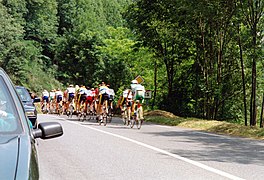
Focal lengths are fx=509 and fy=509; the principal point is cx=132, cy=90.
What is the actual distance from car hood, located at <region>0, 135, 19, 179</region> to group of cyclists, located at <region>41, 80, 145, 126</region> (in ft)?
49.2

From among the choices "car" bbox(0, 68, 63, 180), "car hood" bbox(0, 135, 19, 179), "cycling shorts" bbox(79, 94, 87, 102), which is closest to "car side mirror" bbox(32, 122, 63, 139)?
"car" bbox(0, 68, 63, 180)

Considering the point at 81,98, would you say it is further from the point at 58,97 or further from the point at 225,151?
the point at 225,151

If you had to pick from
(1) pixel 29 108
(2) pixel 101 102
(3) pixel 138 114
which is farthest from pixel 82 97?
(1) pixel 29 108

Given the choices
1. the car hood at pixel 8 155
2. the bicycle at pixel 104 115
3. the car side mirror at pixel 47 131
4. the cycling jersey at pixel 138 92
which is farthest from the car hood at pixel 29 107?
the car hood at pixel 8 155

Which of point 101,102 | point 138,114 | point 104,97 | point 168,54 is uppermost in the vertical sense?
point 168,54

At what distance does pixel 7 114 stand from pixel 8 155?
1.00m

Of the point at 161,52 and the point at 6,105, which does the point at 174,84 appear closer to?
the point at 161,52

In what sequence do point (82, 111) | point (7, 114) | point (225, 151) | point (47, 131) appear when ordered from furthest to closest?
point (82, 111) < point (225, 151) < point (47, 131) < point (7, 114)

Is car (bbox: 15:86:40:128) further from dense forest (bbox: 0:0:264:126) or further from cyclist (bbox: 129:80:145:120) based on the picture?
dense forest (bbox: 0:0:264:126)

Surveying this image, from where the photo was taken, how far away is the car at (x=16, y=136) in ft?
11.3

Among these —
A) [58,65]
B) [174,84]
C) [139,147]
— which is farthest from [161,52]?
[58,65]

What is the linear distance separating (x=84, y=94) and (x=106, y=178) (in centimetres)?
1872

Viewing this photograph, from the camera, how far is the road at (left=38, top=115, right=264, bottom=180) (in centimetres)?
847

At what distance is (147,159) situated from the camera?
33.5ft
